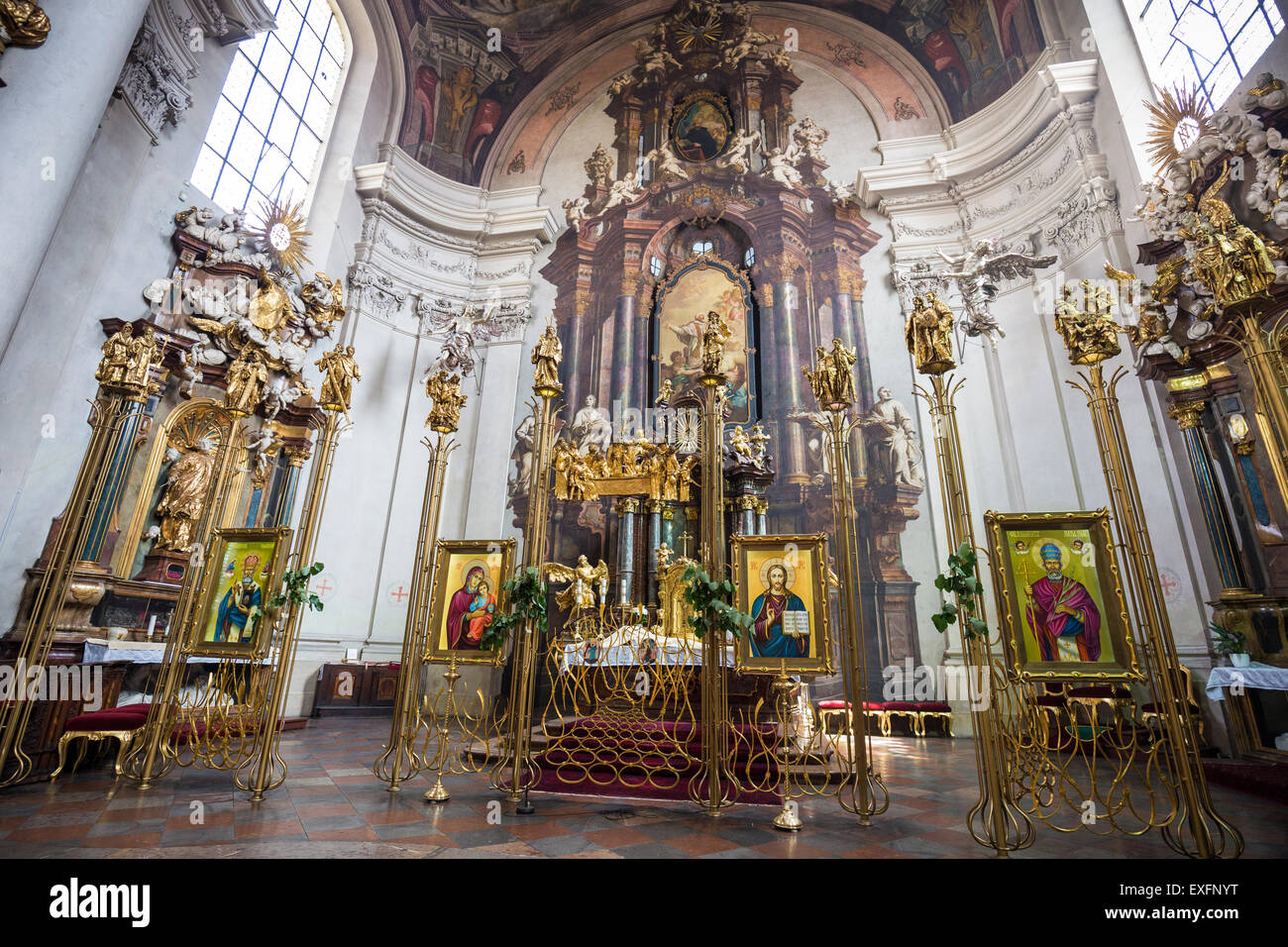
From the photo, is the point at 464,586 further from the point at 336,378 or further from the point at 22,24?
the point at 22,24

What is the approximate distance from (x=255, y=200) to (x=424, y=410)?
437 cm

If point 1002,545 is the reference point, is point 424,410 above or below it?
above

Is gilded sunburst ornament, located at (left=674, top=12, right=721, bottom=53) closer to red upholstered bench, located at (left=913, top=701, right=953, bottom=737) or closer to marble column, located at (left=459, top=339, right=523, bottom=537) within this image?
marble column, located at (left=459, top=339, right=523, bottom=537)

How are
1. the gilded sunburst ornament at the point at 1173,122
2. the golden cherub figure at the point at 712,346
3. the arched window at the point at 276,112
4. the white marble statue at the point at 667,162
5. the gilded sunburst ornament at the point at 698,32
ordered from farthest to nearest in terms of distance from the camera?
the gilded sunburst ornament at the point at 698,32, the white marble statue at the point at 667,162, the arched window at the point at 276,112, the gilded sunburst ornament at the point at 1173,122, the golden cherub figure at the point at 712,346

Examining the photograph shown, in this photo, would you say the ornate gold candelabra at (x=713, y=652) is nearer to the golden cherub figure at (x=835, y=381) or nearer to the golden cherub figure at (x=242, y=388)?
the golden cherub figure at (x=835, y=381)

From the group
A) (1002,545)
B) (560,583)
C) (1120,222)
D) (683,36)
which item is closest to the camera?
(1002,545)

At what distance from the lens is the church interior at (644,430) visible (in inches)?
157

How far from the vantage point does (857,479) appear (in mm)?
10461

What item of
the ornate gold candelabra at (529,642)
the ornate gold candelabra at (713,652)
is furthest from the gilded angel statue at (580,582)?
the ornate gold candelabra at (713,652)

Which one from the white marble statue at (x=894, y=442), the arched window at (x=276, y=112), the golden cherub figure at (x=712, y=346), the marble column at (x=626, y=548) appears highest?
the arched window at (x=276, y=112)

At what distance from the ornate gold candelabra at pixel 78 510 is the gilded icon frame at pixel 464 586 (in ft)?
8.12
